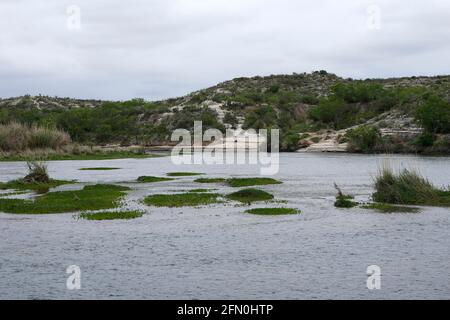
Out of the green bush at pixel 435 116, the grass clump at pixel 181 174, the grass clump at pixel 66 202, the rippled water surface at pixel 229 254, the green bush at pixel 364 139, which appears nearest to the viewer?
the rippled water surface at pixel 229 254

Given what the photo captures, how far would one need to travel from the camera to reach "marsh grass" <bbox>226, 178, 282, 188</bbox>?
162ft

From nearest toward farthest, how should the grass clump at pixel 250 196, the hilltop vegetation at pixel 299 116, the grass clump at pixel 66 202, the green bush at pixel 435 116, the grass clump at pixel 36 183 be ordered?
1. the grass clump at pixel 66 202
2. the grass clump at pixel 250 196
3. the grass clump at pixel 36 183
4. the green bush at pixel 435 116
5. the hilltop vegetation at pixel 299 116

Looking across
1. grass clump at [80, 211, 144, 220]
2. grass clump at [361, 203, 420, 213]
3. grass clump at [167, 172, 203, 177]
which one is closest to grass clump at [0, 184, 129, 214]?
grass clump at [80, 211, 144, 220]

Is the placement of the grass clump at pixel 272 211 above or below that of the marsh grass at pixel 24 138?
below

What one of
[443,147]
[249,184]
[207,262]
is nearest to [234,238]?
[207,262]

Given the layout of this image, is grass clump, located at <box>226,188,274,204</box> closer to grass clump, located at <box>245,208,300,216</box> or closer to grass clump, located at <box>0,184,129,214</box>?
grass clump, located at <box>245,208,300,216</box>

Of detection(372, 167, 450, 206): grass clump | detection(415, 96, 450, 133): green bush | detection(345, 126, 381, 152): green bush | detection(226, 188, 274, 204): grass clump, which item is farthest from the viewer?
detection(345, 126, 381, 152): green bush

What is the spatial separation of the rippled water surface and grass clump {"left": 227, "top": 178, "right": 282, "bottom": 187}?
11.5m

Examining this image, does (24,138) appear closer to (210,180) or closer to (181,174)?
(181,174)

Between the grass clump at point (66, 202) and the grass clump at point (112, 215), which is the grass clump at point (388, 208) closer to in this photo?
the grass clump at point (112, 215)

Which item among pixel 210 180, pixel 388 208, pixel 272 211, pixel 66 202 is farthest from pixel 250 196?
pixel 210 180

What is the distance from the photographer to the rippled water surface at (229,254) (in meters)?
19.7

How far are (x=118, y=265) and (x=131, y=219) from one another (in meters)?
9.78

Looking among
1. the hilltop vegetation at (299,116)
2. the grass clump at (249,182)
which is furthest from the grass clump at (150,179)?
the hilltop vegetation at (299,116)
